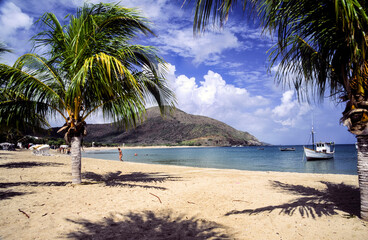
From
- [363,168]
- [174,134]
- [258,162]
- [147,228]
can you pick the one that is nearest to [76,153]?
[147,228]

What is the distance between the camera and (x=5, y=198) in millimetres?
4941

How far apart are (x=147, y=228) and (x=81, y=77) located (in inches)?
156

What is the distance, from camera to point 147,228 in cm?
358

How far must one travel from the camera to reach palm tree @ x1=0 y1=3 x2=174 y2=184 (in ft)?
19.3

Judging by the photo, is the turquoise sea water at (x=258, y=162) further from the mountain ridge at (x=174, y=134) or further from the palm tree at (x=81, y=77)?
the mountain ridge at (x=174, y=134)

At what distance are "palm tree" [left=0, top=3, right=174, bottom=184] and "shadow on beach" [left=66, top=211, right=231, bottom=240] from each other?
293 cm

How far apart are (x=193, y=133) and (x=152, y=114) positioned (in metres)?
45.7

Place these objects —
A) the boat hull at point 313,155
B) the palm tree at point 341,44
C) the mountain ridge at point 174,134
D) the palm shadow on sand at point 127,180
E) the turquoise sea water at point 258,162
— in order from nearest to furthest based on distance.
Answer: the palm tree at point 341,44, the palm shadow on sand at point 127,180, the turquoise sea water at point 258,162, the boat hull at point 313,155, the mountain ridge at point 174,134

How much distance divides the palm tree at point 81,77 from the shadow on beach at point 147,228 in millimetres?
2931

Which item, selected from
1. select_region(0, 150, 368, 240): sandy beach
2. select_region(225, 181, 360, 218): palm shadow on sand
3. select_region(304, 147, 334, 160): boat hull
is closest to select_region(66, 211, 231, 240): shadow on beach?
select_region(0, 150, 368, 240): sandy beach

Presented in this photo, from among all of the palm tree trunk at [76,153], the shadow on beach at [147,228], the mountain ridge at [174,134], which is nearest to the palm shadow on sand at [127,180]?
the palm tree trunk at [76,153]

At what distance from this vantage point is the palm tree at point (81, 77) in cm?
589

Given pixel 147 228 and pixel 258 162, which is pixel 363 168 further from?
pixel 258 162

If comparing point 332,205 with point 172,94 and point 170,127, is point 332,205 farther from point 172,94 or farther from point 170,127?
point 170,127
